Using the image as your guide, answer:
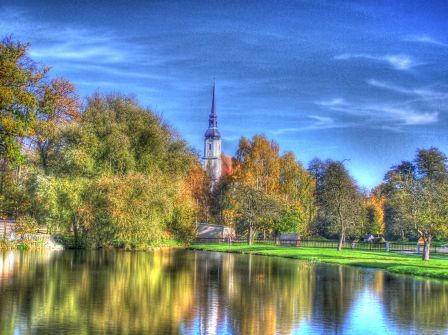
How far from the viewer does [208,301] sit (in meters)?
26.4

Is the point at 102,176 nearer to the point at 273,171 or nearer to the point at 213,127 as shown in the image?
the point at 273,171

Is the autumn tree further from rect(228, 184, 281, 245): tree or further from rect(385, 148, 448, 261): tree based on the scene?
rect(385, 148, 448, 261): tree

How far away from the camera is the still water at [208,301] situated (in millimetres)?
20062

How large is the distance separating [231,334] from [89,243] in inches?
1855

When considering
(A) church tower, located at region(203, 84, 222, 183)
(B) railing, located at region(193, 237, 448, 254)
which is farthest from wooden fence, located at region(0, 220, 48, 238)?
(A) church tower, located at region(203, 84, 222, 183)

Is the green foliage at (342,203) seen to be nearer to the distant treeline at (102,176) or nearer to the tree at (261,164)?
the distant treeline at (102,176)

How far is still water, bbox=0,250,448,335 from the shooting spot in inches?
790

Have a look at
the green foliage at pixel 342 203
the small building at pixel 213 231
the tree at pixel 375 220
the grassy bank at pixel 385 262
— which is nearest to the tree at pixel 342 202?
the green foliage at pixel 342 203

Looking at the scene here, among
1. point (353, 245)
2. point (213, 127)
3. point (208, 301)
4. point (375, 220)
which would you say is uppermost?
point (213, 127)

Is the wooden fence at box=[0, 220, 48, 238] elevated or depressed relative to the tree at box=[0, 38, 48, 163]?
depressed

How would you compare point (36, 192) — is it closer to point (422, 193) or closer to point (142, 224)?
point (142, 224)

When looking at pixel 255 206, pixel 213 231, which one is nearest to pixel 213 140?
pixel 213 231

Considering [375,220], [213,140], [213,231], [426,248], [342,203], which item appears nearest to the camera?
[426,248]

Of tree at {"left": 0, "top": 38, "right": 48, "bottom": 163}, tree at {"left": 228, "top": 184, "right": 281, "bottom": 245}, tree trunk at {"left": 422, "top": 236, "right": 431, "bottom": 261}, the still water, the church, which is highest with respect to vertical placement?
the church
